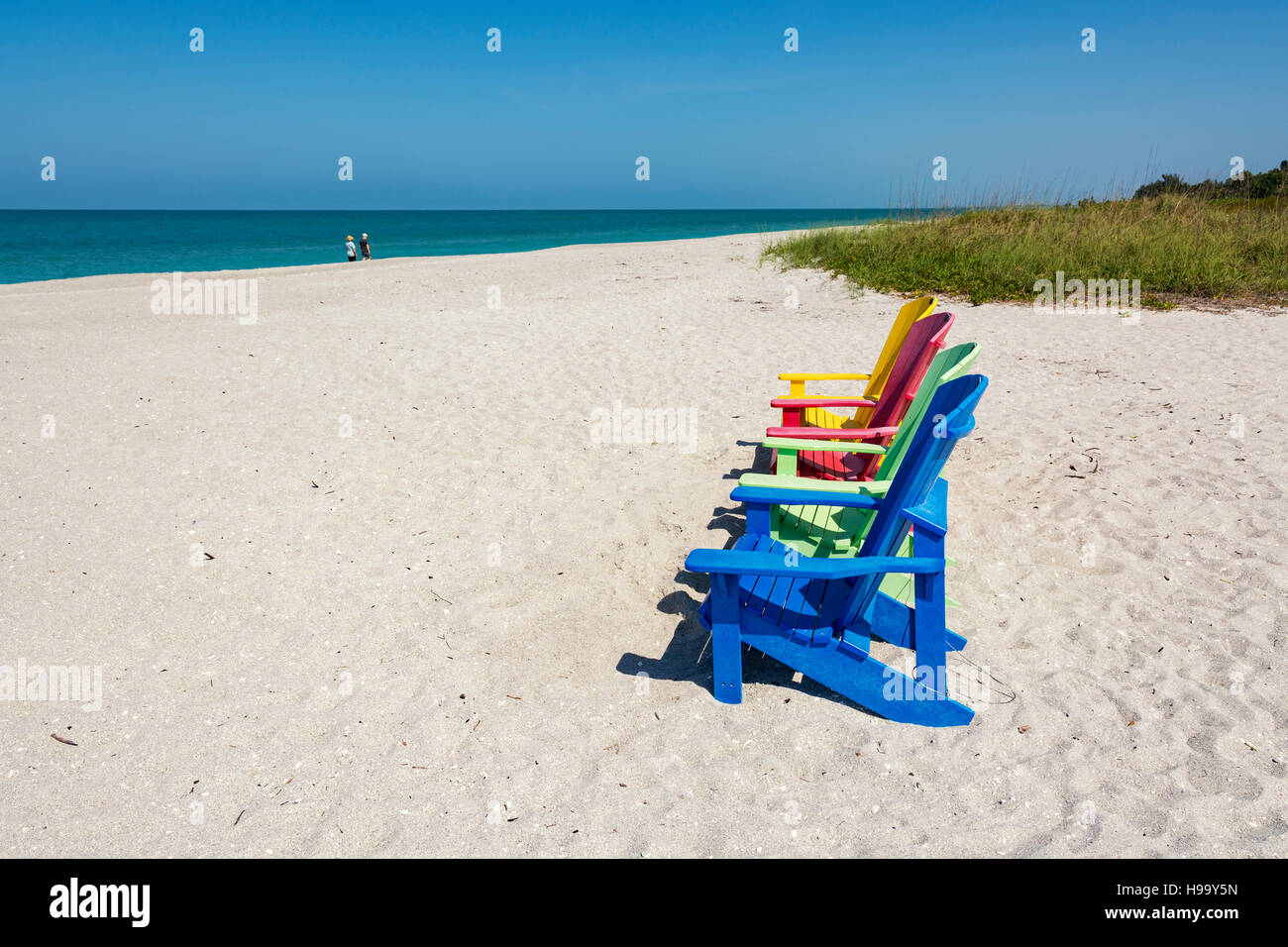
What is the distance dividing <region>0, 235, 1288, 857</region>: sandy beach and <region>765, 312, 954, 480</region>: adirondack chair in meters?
0.63

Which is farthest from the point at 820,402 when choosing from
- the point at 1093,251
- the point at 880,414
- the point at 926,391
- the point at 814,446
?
the point at 1093,251

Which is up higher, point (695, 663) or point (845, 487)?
point (845, 487)

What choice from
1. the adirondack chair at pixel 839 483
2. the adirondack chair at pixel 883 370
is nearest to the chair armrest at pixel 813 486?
the adirondack chair at pixel 839 483

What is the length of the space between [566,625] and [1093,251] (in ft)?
36.0

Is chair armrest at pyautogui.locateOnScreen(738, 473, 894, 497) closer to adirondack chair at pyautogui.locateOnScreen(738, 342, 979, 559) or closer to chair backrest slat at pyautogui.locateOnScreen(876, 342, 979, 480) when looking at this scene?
adirondack chair at pyautogui.locateOnScreen(738, 342, 979, 559)

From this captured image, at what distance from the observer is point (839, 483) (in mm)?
2838

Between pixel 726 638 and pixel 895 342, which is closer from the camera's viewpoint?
pixel 726 638

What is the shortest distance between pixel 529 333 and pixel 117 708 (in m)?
6.64

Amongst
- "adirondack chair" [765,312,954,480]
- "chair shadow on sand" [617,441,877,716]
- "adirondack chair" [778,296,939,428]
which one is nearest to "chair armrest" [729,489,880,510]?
"chair shadow on sand" [617,441,877,716]

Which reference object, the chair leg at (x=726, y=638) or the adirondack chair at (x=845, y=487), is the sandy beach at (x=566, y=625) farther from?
the adirondack chair at (x=845, y=487)

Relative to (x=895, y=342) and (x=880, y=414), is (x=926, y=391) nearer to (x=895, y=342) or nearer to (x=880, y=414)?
(x=880, y=414)

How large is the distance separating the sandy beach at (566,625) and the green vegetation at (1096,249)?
10.7ft

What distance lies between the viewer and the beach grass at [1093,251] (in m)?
9.53

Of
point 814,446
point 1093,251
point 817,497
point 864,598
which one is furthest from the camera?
point 1093,251
